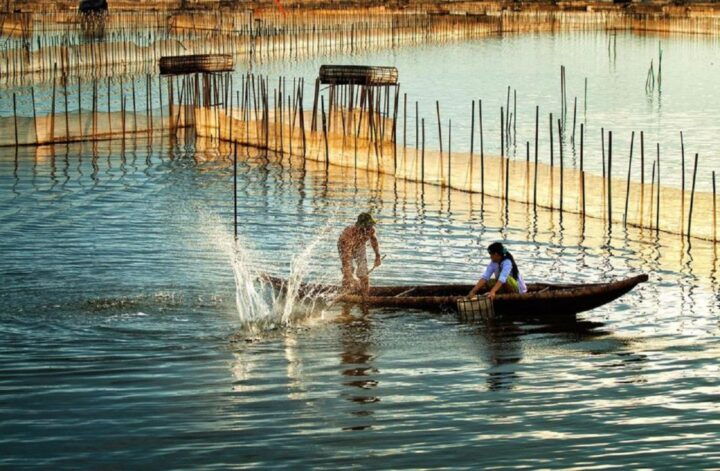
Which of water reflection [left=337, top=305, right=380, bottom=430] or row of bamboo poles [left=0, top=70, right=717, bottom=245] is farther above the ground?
row of bamboo poles [left=0, top=70, right=717, bottom=245]

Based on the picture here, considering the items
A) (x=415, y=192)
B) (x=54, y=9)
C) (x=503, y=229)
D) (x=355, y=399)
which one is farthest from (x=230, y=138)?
(x=54, y=9)

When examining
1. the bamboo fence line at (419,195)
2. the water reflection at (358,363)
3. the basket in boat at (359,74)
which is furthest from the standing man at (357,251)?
the basket in boat at (359,74)

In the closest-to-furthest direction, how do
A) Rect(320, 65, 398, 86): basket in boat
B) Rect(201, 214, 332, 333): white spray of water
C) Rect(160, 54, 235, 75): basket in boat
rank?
Rect(201, 214, 332, 333): white spray of water
Rect(320, 65, 398, 86): basket in boat
Rect(160, 54, 235, 75): basket in boat

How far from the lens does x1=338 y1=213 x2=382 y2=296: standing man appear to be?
701 inches

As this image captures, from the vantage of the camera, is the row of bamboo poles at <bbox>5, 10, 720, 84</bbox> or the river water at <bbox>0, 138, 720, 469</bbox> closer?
the river water at <bbox>0, 138, 720, 469</bbox>

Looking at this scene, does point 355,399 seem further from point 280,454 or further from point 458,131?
point 458,131

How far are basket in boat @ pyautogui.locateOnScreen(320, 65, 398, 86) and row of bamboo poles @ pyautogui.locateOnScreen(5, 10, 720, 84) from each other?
19.7m

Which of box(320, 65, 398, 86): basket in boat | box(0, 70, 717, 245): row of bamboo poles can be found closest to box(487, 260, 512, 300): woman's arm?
box(0, 70, 717, 245): row of bamboo poles

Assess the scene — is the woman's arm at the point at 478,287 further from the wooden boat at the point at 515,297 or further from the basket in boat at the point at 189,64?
the basket in boat at the point at 189,64

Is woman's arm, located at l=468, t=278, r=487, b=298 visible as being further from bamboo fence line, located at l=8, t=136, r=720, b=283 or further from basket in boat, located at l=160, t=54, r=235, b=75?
basket in boat, located at l=160, t=54, r=235, b=75

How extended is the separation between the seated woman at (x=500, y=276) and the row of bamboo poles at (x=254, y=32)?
34.3 metres

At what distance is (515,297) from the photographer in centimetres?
1758

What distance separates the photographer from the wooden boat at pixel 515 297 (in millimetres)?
17641

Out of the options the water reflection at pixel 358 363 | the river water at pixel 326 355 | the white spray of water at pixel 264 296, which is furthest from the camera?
the white spray of water at pixel 264 296
